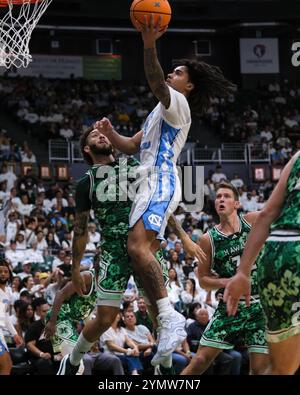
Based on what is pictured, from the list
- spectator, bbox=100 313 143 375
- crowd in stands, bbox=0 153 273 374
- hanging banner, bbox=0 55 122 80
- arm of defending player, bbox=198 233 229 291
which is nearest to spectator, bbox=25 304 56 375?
crowd in stands, bbox=0 153 273 374

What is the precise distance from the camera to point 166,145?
6.73 meters

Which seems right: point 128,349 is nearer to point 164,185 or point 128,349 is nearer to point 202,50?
point 164,185

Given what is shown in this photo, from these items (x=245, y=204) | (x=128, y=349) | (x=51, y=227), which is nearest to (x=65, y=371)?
(x=128, y=349)

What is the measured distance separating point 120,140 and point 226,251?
146 centimetres

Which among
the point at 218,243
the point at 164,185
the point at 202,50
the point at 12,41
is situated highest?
the point at 202,50

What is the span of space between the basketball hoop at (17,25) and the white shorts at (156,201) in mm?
4115

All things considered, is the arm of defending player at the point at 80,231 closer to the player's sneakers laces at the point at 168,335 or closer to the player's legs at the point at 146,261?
the player's legs at the point at 146,261

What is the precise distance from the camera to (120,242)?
23.2 ft

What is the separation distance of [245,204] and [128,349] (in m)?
11.6

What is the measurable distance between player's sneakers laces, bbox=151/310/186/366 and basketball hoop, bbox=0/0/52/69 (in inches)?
198

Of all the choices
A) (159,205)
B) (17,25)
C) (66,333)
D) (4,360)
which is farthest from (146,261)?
(17,25)

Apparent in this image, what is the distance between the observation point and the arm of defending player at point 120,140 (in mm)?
7359

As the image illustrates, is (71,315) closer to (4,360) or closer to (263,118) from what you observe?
(4,360)

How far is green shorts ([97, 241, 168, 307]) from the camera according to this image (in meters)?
6.89
